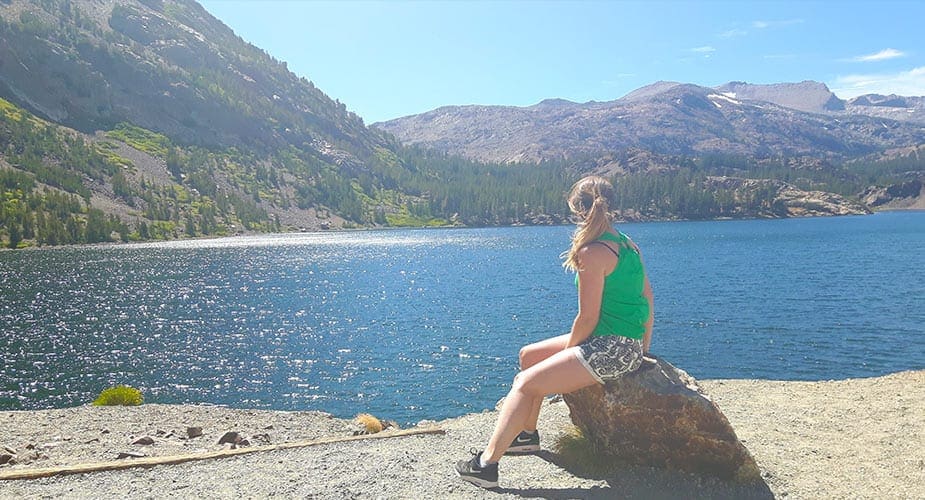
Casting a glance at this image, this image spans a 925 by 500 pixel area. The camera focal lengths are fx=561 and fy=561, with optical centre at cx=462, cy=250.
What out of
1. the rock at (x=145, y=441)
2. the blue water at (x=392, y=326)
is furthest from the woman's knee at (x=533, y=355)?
the blue water at (x=392, y=326)

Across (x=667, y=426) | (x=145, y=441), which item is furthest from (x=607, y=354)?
(x=145, y=441)

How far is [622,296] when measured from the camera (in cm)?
Answer: 861

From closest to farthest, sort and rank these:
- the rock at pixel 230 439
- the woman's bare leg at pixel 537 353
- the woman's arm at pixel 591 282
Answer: the woman's arm at pixel 591 282 → the woman's bare leg at pixel 537 353 → the rock at pixel 230 439

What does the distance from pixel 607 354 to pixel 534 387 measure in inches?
48.7

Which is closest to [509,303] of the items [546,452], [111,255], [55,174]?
[546,452]

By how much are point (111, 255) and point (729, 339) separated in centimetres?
11727

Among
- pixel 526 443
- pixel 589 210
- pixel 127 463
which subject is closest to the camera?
pixel 589 210

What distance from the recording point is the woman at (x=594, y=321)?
8.46 metres

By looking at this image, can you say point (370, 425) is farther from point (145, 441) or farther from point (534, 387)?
point (534, 387)

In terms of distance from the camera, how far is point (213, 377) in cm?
3594

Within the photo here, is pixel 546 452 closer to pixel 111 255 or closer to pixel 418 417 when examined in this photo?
pixel 418 417

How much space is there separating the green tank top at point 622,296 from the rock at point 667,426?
115 cm

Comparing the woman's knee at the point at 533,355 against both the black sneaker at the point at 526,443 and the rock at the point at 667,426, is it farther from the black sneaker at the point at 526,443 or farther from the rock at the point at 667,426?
the black sneaker at the point at 526,443

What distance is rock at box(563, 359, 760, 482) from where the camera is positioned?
9.05 m
